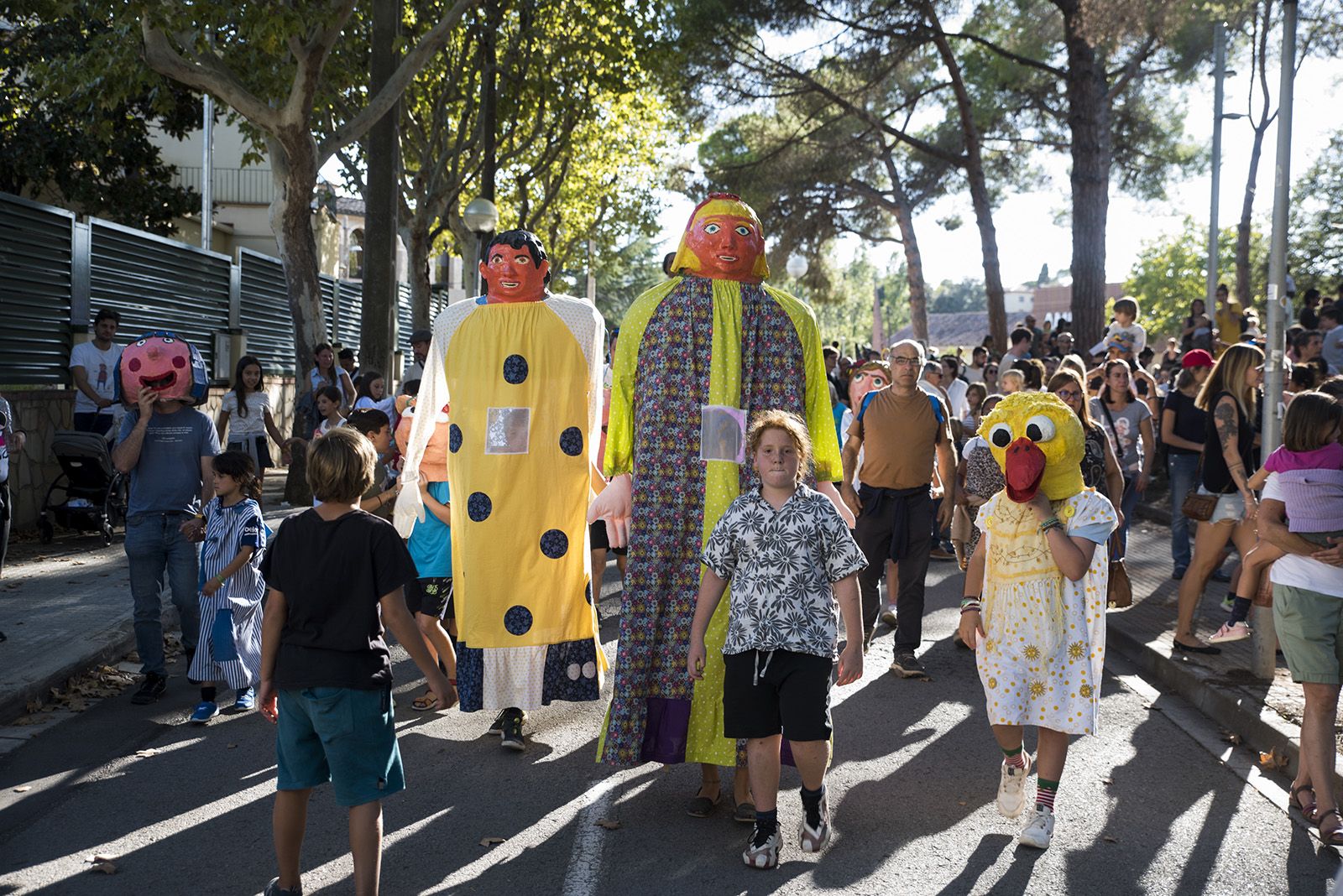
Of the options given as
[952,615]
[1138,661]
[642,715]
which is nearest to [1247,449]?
[1138,661]

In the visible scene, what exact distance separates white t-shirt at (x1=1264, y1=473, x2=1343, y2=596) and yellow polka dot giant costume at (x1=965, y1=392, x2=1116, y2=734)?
78cm

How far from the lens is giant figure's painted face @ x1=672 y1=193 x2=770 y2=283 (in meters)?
5.52

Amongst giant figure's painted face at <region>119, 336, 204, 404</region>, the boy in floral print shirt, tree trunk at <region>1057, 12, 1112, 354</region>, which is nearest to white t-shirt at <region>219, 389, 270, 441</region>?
giant figure's painted face at <region>119, 336, 204, 404</region>

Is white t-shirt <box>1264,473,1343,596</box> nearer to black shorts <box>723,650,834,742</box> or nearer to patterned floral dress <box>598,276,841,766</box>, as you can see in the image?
patterned floral dress <box>598,276,841,766</box>

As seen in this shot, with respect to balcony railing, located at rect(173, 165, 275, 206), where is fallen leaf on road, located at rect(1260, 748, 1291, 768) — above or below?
below

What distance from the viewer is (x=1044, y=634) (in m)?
4.99

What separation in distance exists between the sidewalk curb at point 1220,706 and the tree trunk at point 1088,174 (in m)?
11.6

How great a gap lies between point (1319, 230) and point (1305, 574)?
1554 inches

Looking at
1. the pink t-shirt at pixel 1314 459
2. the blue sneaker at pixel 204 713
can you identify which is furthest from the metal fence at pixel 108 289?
the pink t-shirt at pixel 1314 459

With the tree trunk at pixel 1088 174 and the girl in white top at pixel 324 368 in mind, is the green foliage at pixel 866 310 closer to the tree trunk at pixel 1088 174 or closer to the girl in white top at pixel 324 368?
the tree trunk at pixel 1088 174

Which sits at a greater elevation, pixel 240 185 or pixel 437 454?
pixel 240 185

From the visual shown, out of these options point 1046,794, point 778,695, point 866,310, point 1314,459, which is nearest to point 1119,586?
point 1314,459

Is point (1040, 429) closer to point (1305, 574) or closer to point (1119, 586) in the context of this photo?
point (1305, 574)

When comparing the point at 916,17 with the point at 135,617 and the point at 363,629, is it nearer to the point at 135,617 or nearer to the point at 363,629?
the point at 135,617
